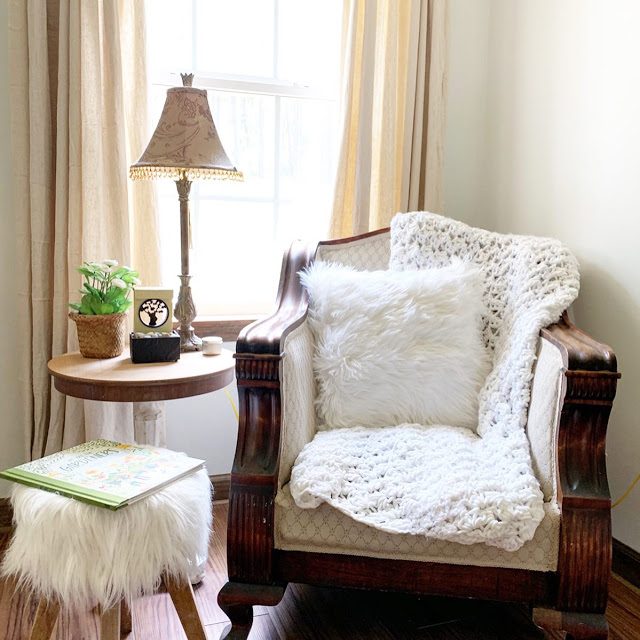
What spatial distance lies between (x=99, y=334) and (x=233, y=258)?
708mm

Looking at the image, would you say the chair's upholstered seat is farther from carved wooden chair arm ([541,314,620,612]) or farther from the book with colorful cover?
the book with colorful cover

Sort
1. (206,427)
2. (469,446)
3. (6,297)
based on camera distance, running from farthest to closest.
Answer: (206,427)
(6,297)
(469,446)

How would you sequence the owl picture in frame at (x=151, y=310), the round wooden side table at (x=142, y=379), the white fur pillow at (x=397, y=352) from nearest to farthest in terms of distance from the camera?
1. the round wooden side table at (x=142, y=379)
2. the white fur pillow at (x=397, y=352)
3. the owl picture in frame at (x=151, y=310)

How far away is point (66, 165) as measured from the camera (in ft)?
5.91

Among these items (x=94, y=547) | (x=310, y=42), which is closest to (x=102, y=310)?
(x=94, y=547)

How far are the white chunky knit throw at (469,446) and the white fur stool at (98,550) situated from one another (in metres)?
0.25

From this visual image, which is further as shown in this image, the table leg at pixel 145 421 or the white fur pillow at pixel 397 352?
the table leg at pixel 145 421

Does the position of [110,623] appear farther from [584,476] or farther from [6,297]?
[6,297]

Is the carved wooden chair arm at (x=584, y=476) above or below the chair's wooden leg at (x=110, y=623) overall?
above

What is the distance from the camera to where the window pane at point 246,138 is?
7.05 ft

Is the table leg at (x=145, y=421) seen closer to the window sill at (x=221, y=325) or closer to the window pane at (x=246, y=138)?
the window sill at (x=221, y=325)

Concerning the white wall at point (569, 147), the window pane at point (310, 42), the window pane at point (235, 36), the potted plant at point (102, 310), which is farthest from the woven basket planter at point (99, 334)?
the white wall at point (569, 147)

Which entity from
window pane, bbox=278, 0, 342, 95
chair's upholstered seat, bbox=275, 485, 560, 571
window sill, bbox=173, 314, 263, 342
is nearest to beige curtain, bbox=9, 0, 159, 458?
window sill, bbox=173, 314, 263, 342

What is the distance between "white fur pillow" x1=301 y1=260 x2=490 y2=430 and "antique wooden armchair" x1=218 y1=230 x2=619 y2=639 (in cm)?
24
